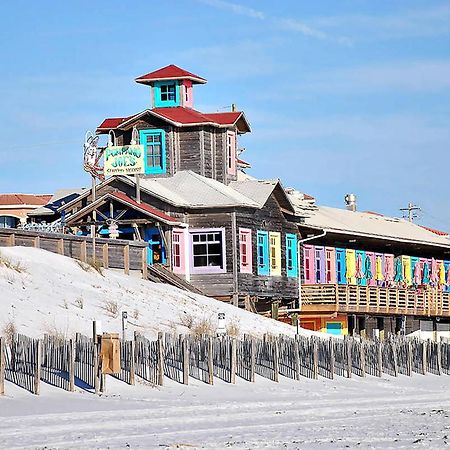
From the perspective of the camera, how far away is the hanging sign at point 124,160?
1795 inches

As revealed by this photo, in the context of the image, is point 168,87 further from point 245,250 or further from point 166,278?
point 166,278

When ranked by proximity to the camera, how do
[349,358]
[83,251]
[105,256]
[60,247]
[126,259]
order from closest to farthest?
[349,358]
[60,247]
[83,251]
[105,256]
[126,259]

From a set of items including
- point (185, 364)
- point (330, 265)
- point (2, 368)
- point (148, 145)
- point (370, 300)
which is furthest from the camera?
point (330, 265)

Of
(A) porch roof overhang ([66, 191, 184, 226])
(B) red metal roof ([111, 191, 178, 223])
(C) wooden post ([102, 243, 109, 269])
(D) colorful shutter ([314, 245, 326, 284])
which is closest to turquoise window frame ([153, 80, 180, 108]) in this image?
(A) porch roof overhang ([66, 191, 184, 226])

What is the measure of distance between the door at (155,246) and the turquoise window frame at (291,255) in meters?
6.33

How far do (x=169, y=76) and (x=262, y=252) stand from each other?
7.92m

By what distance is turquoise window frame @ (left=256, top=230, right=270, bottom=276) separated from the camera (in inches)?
1865

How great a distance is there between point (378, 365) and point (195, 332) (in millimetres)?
4969

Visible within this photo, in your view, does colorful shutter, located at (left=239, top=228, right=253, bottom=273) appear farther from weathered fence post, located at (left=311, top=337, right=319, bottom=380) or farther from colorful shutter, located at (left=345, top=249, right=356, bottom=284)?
weathered fence post, located at (left=311, top=337, right=319, bottom=380)

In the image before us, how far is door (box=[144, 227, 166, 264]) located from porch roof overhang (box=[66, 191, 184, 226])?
2.30 feet

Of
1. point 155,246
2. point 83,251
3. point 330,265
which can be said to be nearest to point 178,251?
point 155,246

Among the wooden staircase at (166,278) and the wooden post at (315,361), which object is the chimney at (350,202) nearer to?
the wooden staircase at (166,278)

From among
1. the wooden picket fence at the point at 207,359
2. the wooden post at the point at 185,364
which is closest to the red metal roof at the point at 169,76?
the wooden picket fence at the point at 207,359

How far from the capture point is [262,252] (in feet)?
157
